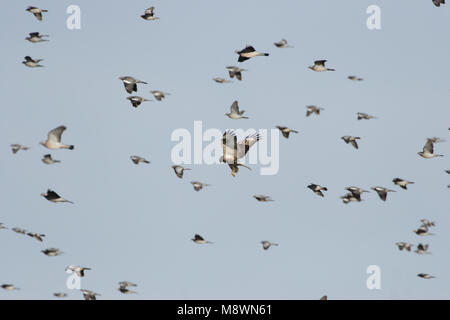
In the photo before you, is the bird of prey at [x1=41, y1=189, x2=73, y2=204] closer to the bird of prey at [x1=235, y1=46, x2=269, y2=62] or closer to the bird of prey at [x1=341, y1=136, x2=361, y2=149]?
the bird of prey at [x1=235, y1=46, x2=269, y2=62]

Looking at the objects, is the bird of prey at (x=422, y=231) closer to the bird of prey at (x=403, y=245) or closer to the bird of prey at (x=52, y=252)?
the bird of prey at (x=403, y=245)

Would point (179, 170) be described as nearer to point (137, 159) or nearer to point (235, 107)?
point (137, 159)

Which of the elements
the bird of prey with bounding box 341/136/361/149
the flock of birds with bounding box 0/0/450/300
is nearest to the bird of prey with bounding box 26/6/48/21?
the flock of birds with bounding box 0/0/450/300

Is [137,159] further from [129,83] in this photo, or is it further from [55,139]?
[55,139]

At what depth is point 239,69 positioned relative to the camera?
347 ft

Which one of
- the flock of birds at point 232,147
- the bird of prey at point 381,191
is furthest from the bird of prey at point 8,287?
the bird of prey at point 381,191

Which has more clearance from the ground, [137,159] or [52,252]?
[137,159]

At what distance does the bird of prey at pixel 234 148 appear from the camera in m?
90.0

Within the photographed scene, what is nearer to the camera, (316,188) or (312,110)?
(316,188)

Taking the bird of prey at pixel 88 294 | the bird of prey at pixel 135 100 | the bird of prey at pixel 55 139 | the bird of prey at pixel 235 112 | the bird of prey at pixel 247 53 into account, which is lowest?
the bird of prey at pixel 88 294

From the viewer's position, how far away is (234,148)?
9038 cm

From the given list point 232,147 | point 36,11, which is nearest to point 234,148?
point 232,147

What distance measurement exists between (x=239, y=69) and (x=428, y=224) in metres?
16.9
